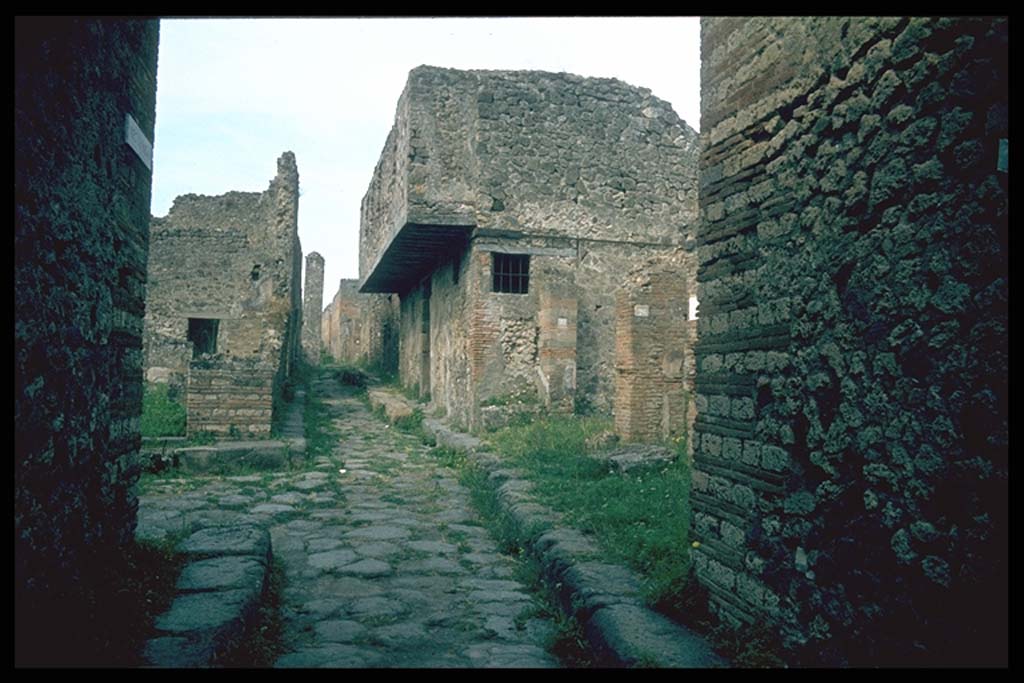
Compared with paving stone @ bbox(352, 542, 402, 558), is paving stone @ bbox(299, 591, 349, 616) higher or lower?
lower

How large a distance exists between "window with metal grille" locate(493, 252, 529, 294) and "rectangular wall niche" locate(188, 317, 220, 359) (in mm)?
12202

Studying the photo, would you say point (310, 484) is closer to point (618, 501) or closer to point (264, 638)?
point (618, 501)

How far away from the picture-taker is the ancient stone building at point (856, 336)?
2.14 meters

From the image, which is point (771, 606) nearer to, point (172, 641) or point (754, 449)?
point (754, 449)

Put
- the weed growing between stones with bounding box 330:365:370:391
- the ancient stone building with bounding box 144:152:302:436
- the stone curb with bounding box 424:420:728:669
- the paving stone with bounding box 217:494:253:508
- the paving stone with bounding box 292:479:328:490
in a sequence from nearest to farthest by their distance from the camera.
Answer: the stone curb with bounding box 424:420:728:669 → the paving stone with bounding box 217:494:253:508 → the paving stone with bounding box 292:479:328:490 → the ancient stone building with bounding box 144:152:302:436 → the weed growing between stones with bounding box 330:365:370:391

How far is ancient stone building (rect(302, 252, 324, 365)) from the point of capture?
28.2 metres

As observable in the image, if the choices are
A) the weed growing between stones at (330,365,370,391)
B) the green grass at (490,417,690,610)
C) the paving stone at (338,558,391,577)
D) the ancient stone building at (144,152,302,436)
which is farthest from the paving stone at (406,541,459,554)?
the weed growing between stones at (330,365,370,391)

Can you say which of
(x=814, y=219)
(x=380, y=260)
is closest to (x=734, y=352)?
(x=814, y=219)

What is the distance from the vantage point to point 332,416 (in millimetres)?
14695

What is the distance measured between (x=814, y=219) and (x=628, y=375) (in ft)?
20.0

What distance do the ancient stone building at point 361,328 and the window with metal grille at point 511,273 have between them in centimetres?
1004

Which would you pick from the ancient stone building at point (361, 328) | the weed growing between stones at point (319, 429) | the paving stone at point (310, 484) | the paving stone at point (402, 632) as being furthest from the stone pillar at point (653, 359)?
the ancient stone building at point (361, 328)

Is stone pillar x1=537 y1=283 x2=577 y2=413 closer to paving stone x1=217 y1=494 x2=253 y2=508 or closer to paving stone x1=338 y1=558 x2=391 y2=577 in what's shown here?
paving stone x1=217 y1=494 x2=253 y2=508

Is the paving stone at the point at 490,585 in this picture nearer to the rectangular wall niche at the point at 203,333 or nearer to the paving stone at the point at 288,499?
the paving stone at the point at 288,499
